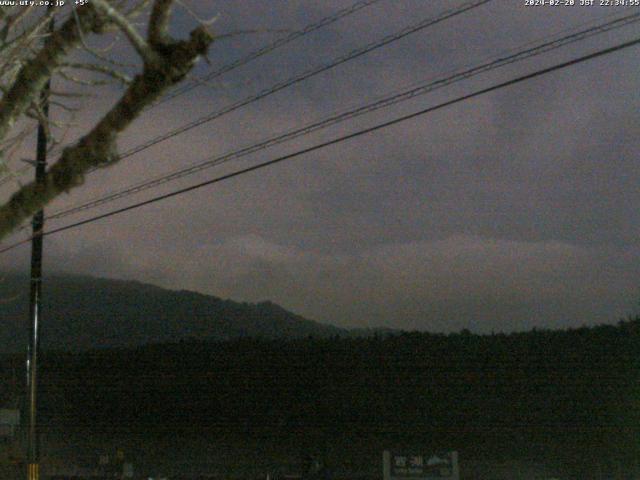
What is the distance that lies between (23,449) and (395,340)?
10.8m

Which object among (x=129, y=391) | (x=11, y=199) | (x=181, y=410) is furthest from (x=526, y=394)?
(x=11, y=199)

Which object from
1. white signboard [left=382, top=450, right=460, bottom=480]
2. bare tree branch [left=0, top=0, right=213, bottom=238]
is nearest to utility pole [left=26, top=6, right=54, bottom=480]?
white signboard [left=382, top=450, right=460, bottom=480]

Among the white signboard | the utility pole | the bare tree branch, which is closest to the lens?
the bare tree branch

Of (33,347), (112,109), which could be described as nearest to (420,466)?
(33,347)

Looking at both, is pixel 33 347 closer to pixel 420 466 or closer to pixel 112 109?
pixel 420 466

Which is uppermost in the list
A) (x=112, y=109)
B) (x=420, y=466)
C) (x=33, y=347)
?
(x=112, y=109)

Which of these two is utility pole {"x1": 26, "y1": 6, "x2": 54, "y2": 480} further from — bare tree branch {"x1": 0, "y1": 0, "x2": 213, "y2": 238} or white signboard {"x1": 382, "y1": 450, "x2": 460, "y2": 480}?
bare tree branch {"x1": 0, "y1": 0, "x2": 213, "y2": 238}

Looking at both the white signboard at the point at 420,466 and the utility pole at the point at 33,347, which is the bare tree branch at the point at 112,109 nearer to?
the utility pole at the point at 33,347

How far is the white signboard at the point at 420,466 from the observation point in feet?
51.7

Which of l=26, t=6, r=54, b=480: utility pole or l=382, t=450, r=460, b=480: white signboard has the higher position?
l=26, t=6, r=54, b=480: utility pole

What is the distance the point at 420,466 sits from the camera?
1591 cm

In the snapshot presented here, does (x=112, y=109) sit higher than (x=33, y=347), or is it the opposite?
(x=112, y=109)

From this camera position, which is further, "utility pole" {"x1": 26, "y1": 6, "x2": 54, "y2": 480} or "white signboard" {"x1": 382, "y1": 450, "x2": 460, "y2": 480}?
"utility pole" {"x1": 26, "y1": 6, "x2": 54, "y2": 480}

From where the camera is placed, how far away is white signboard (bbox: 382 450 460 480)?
15758 millimetres
